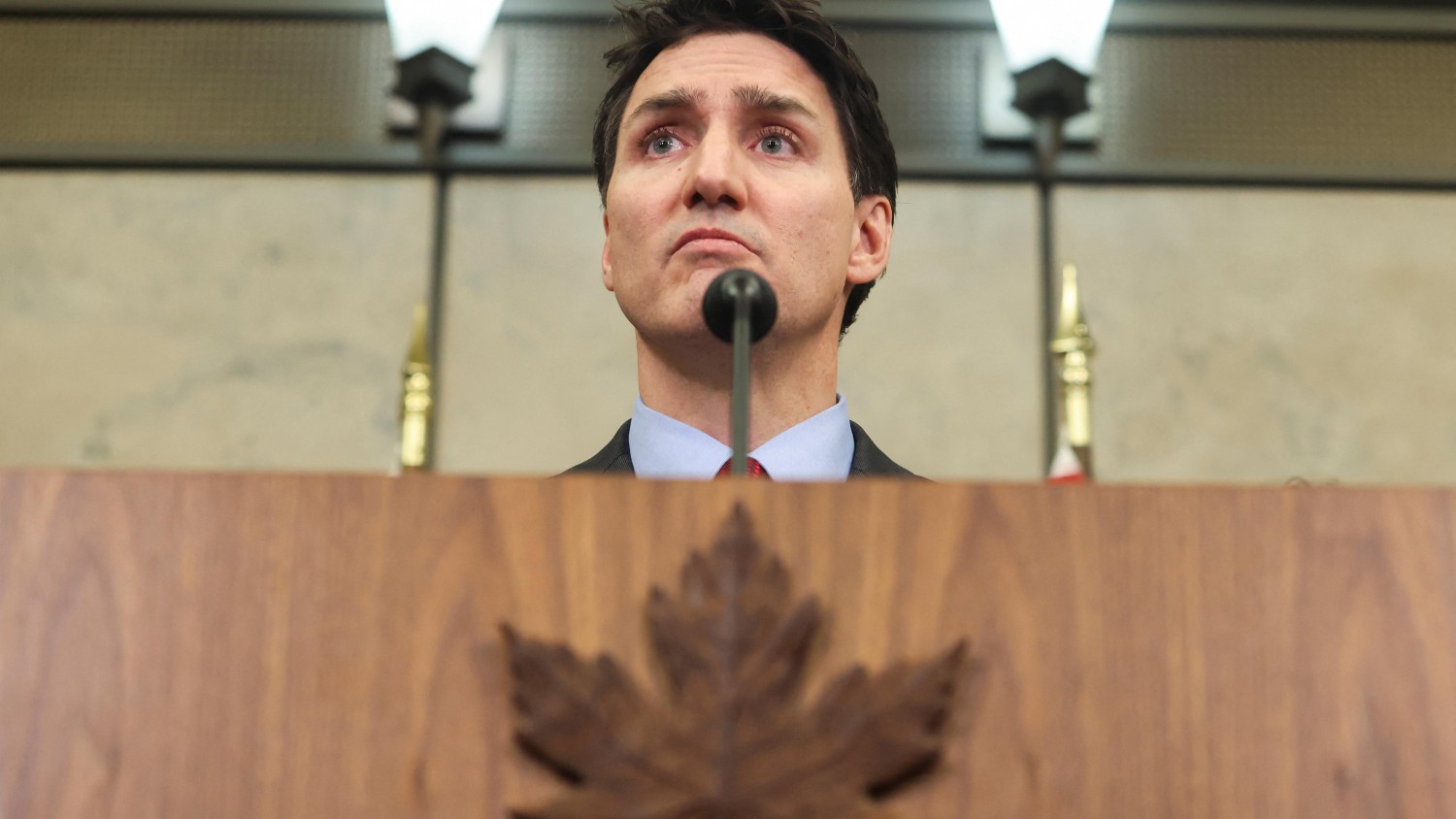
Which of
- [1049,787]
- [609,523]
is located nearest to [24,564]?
[609,523]

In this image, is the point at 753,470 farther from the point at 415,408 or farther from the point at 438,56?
the point at 438,56

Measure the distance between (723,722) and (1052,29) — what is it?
1634 millimetres

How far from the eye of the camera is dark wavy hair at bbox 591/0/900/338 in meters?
1.58

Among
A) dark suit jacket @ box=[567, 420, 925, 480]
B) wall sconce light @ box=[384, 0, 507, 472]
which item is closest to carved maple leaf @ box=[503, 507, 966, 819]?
dark suit jacket @ box=[567, 420, 925, 480]

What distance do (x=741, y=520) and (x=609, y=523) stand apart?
2.5 inches

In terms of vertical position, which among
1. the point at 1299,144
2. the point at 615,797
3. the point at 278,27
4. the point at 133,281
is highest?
the point at 278,27

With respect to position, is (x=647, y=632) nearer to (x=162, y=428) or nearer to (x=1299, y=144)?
(x=162, y=428)

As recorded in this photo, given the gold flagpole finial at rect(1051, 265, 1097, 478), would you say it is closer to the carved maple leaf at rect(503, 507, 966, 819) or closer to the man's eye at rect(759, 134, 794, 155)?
the man's eye at rect(759, 134, 794, 155)

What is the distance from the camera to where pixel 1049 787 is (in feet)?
2.23

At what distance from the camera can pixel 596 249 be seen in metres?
2.25

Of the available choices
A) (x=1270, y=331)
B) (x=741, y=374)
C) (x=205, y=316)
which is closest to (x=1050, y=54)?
(x=1270, y=331)

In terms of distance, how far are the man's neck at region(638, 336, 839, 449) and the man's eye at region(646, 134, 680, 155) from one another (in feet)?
0.60

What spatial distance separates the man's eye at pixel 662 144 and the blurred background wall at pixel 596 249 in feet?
2.35

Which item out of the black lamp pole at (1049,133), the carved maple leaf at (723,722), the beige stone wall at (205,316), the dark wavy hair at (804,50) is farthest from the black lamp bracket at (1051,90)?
the carved maple leaf at (723,722)
